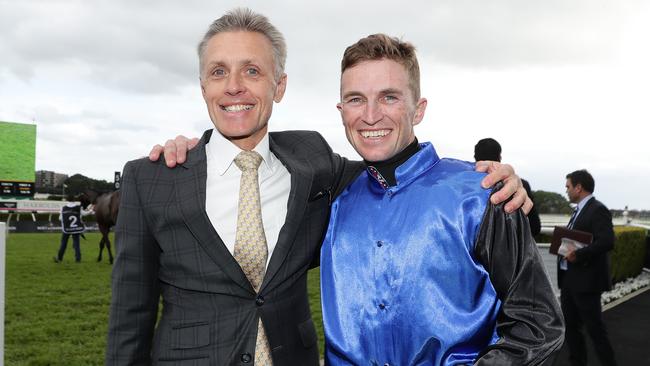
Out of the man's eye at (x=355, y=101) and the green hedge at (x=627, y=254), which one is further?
the green hedge at (x=627, y=254)

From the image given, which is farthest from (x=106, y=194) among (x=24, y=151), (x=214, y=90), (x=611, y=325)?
(x=24, y=151)

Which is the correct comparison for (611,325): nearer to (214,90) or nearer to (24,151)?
(214,90)

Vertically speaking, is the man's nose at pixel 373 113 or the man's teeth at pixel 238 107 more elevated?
the man's teeth at pixel 238 107

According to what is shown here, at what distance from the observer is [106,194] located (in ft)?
61.3

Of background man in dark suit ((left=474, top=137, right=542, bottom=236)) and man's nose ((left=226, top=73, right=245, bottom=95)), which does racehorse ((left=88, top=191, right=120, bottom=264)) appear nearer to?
background man in dark suit ((left=474, top=137, right=542, bottom=236))

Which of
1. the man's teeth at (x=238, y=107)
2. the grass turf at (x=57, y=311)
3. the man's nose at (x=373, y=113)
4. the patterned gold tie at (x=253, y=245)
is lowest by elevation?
the grass turf at (x=57, y=311)

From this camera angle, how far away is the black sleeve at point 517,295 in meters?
1.67

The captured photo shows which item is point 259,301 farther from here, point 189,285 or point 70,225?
point 70,225

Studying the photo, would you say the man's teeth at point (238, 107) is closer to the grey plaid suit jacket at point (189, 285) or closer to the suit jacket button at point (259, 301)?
the grey plaid suit jacket at point (189, 285)

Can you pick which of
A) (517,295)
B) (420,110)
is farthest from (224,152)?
(517,295)

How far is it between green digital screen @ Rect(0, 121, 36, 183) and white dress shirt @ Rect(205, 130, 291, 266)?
3643cm

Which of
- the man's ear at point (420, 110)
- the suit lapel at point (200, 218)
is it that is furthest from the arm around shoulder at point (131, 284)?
the man's ear at point (420, 110)

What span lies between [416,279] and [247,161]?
826 mm

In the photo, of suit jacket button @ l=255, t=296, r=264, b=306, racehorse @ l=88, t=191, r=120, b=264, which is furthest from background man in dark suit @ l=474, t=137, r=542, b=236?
racehorse @ l=88, t=191, r=120, b=264
